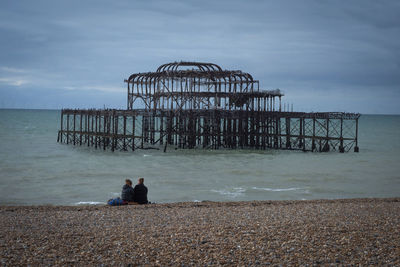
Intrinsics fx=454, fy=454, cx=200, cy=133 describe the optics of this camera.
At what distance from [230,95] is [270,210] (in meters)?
25.9

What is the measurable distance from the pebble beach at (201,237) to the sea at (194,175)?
5300mm

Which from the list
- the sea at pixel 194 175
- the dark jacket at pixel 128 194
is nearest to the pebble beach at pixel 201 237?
the dark jacket at pixel 128 194

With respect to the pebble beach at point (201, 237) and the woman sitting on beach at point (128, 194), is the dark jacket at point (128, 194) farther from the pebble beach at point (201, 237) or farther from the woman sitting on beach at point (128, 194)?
the pebble beach at point (201, 237)

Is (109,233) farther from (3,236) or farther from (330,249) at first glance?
(330,249)

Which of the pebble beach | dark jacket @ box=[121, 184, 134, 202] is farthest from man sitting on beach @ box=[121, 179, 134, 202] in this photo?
the pebble beach

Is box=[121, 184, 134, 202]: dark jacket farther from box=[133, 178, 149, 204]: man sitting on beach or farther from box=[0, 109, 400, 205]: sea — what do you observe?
box=[0, 109, 400, 205]: sea

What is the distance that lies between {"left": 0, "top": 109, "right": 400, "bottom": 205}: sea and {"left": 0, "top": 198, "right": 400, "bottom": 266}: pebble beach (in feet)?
17.4

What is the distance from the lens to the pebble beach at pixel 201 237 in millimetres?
8016

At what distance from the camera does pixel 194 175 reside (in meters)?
24.2

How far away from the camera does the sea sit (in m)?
18.5

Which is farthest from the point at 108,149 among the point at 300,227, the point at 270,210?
the point at 300,227

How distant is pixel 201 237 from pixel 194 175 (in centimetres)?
1491

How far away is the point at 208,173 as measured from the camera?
25.0 meters

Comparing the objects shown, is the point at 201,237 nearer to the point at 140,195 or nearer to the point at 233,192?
the point at 140,195
